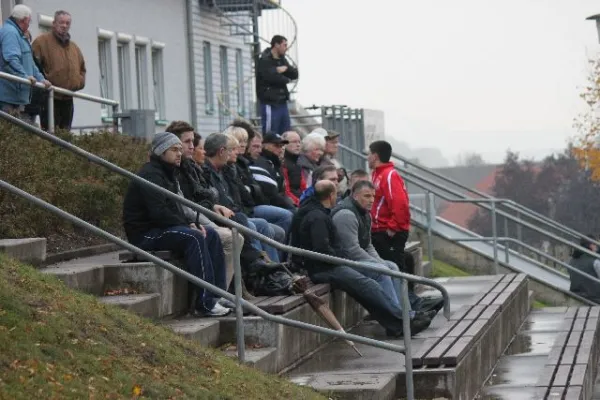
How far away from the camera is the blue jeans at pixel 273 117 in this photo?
73.0 ft

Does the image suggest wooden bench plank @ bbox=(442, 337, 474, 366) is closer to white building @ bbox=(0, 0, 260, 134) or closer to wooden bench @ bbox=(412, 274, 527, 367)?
wooden bench @ bbox=(412, 274, 527, 367)

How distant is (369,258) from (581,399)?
2668mm

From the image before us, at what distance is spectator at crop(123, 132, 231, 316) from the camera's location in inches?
474

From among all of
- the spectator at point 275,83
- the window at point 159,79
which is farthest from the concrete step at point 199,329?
→ the window at point 159,79

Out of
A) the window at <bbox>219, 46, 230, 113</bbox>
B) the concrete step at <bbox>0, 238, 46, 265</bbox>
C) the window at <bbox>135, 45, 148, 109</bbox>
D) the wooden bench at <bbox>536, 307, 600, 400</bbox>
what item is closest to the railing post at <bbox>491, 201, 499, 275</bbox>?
the wooden bench at <bbox>536, 307, 600, 400</bbox>

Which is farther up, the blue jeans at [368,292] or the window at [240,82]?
the window at [240,82]

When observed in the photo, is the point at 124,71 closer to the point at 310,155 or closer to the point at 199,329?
the point at 310,155

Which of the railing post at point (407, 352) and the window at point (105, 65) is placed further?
the window at point (105, 65)

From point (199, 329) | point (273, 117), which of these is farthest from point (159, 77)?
point (199, 329)

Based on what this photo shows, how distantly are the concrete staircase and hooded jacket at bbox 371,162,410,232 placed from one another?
1010 millimetres

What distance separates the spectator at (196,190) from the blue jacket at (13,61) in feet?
9.72

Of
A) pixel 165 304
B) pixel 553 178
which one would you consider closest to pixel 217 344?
pixel 165 304

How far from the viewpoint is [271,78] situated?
21.9 meters

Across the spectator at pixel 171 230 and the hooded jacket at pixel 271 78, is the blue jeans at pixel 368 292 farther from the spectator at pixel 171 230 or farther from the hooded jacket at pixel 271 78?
the hooded jacket at pixel 271 78
